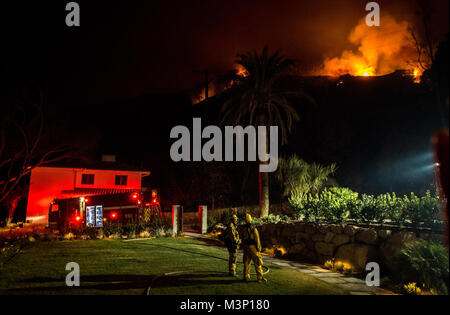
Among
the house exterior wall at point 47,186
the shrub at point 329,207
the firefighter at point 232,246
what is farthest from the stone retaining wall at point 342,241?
the house exterior wall at point 47,186

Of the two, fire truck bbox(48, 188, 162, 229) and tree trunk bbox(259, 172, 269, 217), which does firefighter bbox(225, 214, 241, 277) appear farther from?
fire truck bbox(48, 188, 162, 229)

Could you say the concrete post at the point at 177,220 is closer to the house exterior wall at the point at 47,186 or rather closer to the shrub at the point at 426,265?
the shrub at the point at 426,265

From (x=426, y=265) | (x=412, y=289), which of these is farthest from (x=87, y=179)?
(x=426, y=265)

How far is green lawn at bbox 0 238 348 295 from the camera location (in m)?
7.46

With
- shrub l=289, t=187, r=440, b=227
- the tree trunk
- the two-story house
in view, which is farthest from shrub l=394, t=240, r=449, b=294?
the two-story house

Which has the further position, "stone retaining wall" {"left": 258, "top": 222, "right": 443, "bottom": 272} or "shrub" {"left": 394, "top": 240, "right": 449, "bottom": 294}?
"stone retaining wall" {"left": 258, "top": 222, "right": 443, "bottom": 272}

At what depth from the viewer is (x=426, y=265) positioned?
7.98 meters

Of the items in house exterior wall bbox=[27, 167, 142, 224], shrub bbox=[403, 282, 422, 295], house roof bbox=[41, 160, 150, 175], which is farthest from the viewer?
house roof bbox=[41, 160, 150, 175]

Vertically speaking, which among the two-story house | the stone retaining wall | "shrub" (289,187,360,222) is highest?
the two-story house

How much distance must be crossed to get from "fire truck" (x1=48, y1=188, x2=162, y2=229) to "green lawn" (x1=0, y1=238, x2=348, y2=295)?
20.2ft

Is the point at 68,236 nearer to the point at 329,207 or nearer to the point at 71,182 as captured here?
the point at 329,207

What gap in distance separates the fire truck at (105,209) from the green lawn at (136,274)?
6155 millimetres

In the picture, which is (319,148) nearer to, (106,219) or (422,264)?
(106,219)
